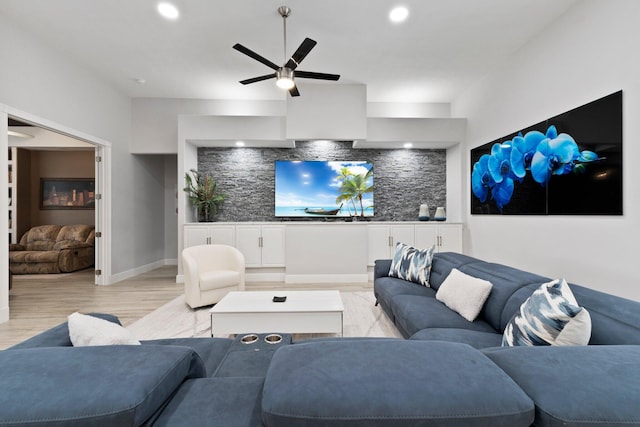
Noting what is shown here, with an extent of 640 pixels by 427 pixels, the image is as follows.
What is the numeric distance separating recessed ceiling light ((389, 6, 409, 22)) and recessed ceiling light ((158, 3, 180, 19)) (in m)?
2.13

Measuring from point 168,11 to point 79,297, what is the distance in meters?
3.64

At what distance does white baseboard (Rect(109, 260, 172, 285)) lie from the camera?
464 centimetres

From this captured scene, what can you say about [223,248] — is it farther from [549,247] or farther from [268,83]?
[549,247]

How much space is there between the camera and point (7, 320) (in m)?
3.00

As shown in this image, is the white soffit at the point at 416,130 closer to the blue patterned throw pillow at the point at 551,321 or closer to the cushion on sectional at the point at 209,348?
the blue patterned throw pillow at the point at 551,321

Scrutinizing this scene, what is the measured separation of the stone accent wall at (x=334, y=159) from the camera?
207 inches

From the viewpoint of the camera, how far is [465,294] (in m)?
2.05

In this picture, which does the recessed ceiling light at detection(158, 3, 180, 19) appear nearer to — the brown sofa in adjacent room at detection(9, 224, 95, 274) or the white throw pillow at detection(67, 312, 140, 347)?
the white throw pillow at detection(67, 312, 140, 347)

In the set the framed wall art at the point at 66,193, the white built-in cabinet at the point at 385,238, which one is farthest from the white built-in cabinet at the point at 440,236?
the framed wall art at the point at 66,193

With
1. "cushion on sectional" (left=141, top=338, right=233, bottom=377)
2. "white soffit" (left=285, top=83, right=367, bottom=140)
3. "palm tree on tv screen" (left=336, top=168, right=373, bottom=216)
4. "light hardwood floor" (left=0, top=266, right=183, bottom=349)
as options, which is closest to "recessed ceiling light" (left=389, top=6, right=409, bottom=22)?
"white soffit" (left=285, top=83, right=367, bottom=140)

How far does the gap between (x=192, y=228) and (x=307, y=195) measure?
1953mm

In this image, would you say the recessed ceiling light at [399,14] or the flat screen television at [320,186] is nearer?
the recessed ceiling light at [399,14]

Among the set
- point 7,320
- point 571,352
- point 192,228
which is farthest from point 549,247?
point 7,320

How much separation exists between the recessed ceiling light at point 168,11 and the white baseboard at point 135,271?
149 inches
